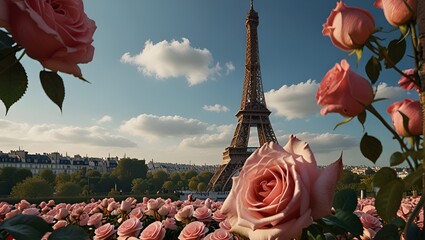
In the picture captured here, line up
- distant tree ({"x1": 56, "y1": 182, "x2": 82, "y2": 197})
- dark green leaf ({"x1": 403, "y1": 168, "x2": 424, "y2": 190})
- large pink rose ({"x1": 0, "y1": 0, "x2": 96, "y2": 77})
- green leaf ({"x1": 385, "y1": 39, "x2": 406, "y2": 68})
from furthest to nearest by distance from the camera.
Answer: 1. distant tree ({"x1": 56, "y1": 182, "x2": 82, "y2": 197})
2. green leaf ({"x1": 385, "y1": 39, "x2": 406, "y2": 68})
3. dark green leaf ({"x1": 403, "y1": 168, "x2": 424, "y2": 190})
4. large pink rose ({"x1": 0, "y1": 0, "x2": 96, "y2": 77})

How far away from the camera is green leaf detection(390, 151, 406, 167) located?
116 cm

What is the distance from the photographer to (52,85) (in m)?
1.08

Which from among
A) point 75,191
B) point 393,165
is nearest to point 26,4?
point 393,165

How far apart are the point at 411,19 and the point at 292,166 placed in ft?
2.23

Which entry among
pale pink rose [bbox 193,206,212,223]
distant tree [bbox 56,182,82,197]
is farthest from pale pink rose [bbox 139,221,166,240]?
distant tree [bbox 56,182,82,197]

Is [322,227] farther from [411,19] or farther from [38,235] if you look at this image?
[38,235]

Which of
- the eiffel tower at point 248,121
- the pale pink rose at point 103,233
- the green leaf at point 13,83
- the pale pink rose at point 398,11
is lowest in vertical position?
the pale pink rose at point 103,233

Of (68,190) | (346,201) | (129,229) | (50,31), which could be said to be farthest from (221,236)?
(68,190)

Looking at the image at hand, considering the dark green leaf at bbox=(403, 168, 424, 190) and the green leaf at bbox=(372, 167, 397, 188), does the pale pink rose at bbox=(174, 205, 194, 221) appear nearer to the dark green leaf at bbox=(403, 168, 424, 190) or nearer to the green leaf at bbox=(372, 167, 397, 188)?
the green leaf at bbox=(372, 167, 397, 188)

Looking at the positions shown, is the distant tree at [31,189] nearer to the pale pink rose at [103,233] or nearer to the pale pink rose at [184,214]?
the pale pink rose at [184,214]

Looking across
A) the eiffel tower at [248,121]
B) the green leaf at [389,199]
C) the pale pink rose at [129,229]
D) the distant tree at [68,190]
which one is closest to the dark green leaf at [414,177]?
the green leaf at [389,199]

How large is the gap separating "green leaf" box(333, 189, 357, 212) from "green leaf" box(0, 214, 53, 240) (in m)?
1.01

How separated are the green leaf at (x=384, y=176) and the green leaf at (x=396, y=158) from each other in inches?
1.5

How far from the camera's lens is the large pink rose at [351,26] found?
1.19 metres
